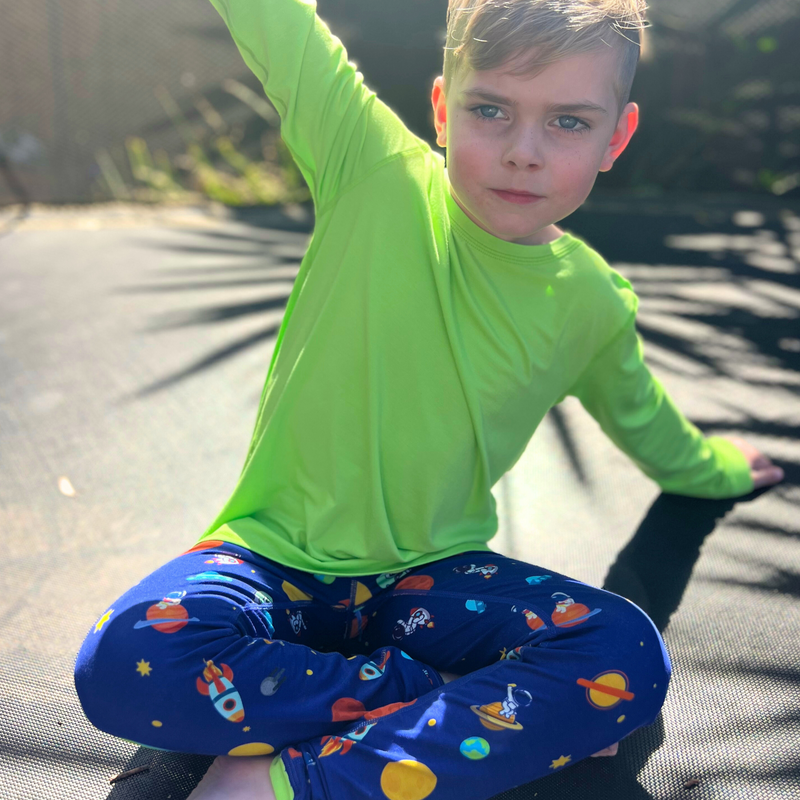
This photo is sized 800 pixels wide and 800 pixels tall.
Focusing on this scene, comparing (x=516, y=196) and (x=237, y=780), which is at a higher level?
(x=516, y=196)

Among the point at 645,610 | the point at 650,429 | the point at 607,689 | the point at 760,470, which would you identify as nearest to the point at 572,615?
the point at 607,689

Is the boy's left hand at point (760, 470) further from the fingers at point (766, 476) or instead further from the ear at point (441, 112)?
the ear at point (441, 112)

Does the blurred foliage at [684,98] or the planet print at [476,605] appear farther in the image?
the blurred foliage at [684,98]

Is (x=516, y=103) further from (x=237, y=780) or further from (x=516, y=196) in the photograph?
(x=237, y=780)

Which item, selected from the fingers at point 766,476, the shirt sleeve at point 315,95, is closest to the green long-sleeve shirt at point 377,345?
the shirt sleeve at point 315,95

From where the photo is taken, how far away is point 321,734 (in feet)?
2.70

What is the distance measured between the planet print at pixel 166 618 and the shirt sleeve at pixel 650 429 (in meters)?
0.63

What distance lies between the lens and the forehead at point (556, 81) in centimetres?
85

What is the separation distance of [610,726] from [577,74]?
27.5 inches

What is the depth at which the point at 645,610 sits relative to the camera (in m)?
1.15

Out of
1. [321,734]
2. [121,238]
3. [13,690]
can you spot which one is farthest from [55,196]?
[321,734]

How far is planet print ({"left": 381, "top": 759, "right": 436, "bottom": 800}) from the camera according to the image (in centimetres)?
76

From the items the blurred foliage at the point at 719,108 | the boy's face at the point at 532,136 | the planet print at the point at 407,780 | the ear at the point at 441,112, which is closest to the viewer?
the planet print at the point at 407,780

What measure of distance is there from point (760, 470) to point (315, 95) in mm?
1046
